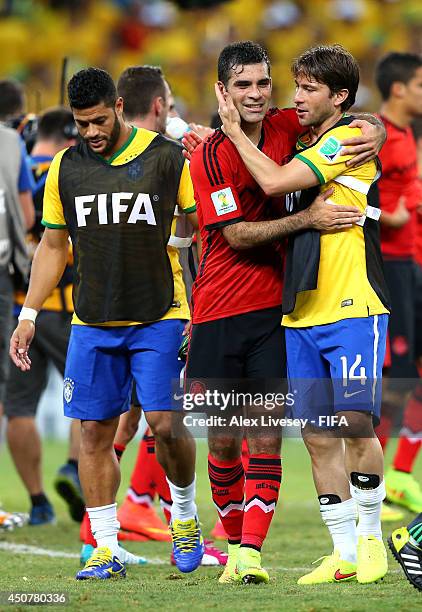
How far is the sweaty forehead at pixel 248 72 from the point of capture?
5609 millimetres

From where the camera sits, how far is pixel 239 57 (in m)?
5.64

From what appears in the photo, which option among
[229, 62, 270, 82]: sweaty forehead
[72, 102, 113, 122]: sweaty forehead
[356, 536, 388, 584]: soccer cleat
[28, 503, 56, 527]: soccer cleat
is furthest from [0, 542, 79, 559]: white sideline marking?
[229, 62, 270, 82]: sweaty forehead

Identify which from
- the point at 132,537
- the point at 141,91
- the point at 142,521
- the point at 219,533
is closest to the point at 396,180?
the point at 141,91

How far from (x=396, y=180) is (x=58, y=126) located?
7.77 feet

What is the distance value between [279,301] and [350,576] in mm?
1230

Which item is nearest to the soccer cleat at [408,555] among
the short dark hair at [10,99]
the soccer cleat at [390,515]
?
the soccer cleat at [390,515]

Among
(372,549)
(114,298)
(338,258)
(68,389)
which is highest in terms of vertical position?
(338,258)

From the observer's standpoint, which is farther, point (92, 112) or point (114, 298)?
point (114, 298)

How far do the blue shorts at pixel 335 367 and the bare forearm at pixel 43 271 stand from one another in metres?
1.27

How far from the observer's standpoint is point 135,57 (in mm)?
21156

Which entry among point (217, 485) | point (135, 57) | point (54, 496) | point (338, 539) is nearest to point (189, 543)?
point (217, 485)

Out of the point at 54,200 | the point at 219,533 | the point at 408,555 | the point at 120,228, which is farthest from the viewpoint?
the point at 219,533

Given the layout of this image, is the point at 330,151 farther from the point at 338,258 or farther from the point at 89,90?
the point at 89,90

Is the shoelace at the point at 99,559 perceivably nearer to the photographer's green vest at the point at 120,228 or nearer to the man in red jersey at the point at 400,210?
the photographer's green vest at the point at 120,228
